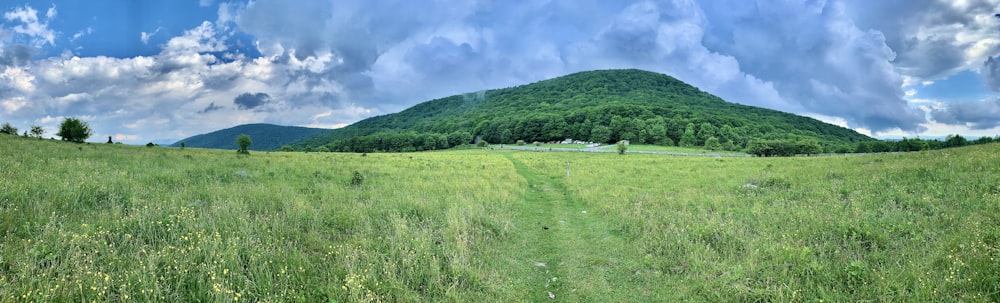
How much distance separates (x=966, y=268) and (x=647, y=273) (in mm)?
5811

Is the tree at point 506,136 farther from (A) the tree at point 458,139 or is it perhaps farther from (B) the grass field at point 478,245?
(B) the grass field at point 478,245

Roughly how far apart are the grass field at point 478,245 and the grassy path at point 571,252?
2.5 inches

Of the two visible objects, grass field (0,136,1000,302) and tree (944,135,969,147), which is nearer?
grass field (0,136,1000,302)

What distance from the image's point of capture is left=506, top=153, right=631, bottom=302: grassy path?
816cm

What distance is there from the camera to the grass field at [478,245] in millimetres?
6750

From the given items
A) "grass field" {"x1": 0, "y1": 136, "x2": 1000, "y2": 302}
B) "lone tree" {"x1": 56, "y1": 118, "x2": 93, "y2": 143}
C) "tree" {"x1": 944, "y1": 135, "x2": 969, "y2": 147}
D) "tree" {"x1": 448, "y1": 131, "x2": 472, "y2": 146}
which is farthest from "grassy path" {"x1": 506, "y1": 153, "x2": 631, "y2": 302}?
"tree" {"x1": 448, "y1": 131, "x2": 472, "y2": 146}

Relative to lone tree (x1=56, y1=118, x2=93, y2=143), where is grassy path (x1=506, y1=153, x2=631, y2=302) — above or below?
below

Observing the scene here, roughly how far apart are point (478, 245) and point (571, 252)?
2677 mm

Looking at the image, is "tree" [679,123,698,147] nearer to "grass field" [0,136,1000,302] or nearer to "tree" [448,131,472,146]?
"tree" [448,131,472,146]

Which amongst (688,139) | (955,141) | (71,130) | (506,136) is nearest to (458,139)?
(506,136)

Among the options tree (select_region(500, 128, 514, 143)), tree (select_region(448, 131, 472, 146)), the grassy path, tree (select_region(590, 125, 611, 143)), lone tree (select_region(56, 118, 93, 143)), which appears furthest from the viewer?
tree (select_region(500, 128, 514, 143))

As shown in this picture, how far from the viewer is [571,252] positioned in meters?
10.5

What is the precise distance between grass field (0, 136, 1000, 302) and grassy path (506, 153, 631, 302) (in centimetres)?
6

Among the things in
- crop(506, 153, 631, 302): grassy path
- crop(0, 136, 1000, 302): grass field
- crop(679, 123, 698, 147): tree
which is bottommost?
crop(506, 153, 631, 302): grassy path
